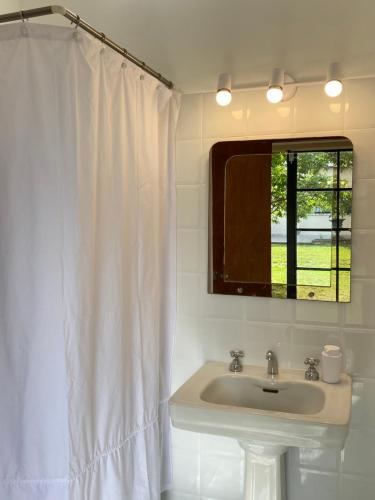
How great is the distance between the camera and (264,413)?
1442mm

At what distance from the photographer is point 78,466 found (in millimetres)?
1293

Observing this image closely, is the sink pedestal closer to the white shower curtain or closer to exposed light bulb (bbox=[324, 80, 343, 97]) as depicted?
the white shower curtain

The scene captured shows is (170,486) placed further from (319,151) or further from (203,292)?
(319,151)

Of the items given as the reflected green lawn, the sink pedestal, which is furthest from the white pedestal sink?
the reflected green lawn

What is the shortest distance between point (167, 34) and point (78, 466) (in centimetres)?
134

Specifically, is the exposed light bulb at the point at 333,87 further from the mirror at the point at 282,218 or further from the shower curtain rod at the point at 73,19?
the shower curtain rod at the point at 73,19

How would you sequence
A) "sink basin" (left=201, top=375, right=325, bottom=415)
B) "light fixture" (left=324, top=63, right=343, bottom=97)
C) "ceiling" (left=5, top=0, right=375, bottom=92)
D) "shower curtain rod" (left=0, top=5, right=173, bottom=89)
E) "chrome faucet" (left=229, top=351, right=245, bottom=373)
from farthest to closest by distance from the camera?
"chrome faucet" (left=229, top=351, right=245, bottom=373) → "sink basin" (left=201, top=375, right=325, bottom=415) → "light fixture" (left=324, top=63, right=343, bottom=97) → "ceiling" (left=5, top=0, right=375, bottom=92) → "shower curtain rod" (left=0, top=5, right=173, bottom=89)

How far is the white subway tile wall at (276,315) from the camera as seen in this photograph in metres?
1.73

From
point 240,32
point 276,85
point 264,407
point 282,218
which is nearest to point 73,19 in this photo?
point 240,32

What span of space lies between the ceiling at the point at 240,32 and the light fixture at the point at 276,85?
4 cm

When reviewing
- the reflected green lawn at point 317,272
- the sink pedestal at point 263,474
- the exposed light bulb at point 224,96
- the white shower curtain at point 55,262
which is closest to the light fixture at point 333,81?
the exposed light bulb at point 224,96

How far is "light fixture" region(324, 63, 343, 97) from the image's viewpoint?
1605mm

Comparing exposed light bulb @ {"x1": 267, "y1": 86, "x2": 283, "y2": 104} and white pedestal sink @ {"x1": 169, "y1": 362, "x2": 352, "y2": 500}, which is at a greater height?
exposed light bulb @ {"x1": 267, "y1": 86, "x2": 283, "y2": 104}

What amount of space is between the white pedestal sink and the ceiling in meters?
1.16
